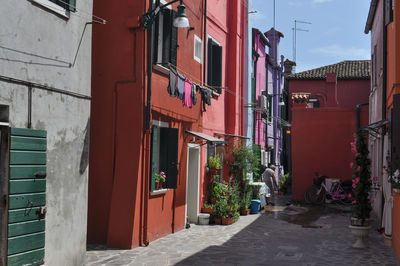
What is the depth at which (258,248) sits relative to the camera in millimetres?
10383

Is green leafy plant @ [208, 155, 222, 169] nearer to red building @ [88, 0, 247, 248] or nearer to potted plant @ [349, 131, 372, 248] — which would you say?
red building @ [88, 0, 247, 248]

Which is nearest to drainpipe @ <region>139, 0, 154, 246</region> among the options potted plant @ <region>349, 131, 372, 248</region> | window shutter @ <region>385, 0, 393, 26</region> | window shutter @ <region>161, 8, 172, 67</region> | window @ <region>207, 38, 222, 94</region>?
window shutter @ <region>161, 8, 172, 67</region>

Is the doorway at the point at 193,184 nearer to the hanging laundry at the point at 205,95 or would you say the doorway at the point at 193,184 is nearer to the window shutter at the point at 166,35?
the hanging laundry at the point at 205,95

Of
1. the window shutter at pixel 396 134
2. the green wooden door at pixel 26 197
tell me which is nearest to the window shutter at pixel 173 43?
the window shutter at pixel 396 134

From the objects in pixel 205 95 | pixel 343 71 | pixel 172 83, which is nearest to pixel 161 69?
pixel 172 83

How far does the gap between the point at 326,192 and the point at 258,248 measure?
33.3 feet

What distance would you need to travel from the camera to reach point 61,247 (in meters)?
7.37

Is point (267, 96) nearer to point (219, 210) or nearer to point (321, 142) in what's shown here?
point (321, 142)

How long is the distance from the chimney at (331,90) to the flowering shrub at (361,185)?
14.6m

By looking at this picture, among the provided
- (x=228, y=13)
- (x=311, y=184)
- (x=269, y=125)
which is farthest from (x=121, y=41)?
(x=269, y=125)

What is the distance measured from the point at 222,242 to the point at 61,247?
4.47 m

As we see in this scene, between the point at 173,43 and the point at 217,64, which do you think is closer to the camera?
the point at 173,43

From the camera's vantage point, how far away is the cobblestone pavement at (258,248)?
902 centimetres

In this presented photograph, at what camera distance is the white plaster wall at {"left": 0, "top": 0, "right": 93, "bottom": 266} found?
6230 mm
